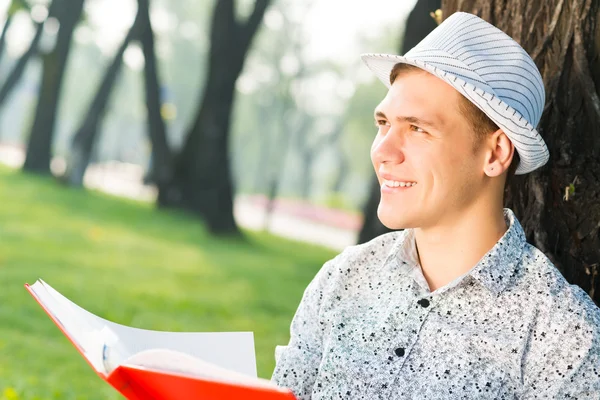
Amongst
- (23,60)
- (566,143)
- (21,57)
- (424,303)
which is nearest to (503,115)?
(424,303)

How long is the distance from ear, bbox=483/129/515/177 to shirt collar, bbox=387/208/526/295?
182 millimetres

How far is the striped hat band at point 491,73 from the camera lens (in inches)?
91.4

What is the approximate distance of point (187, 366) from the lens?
1.82 m

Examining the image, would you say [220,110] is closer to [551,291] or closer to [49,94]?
[49,94]

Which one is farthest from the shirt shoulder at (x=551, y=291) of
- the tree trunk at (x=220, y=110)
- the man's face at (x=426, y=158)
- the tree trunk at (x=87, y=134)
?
the tree trunk at (x=87, y=134)

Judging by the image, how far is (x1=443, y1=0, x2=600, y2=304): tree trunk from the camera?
9.91 ft

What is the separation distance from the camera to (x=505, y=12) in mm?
3314

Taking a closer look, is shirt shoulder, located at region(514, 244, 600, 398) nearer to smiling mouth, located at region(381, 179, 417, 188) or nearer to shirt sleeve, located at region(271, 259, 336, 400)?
smiling mouth, located at region(381, 179, 417, 188)

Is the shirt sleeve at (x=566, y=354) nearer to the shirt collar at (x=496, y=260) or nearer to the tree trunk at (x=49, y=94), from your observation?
the shirt collar at (x=496, y=260)

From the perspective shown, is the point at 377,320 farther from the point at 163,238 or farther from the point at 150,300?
the point at 163,238

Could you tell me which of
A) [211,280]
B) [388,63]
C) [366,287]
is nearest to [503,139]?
[388,63]

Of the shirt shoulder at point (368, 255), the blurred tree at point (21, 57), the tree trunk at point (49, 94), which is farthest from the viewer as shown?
the blurred tree at point (21, 57)

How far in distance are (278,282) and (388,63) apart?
1005 cm

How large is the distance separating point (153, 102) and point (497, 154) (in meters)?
16.6
